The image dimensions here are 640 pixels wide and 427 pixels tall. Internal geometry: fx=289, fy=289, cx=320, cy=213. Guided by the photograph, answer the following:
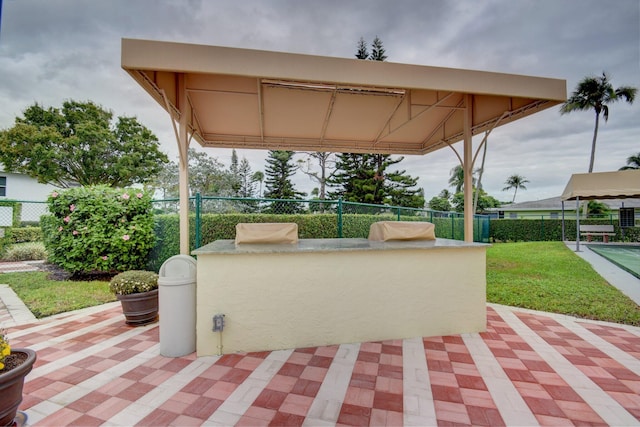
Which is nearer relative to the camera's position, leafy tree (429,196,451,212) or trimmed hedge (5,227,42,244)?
trimmed hedge (5,227,42,244)

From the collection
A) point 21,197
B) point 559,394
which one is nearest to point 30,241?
point 21,197

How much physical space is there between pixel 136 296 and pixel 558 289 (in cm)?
661

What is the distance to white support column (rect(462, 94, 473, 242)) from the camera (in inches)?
158

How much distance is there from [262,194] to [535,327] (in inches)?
906

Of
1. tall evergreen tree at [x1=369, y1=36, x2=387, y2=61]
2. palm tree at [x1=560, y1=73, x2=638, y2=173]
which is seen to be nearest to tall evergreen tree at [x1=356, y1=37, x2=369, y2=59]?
tall evergreen tree at [x1=369, y1=36, x2=387, y2=61]

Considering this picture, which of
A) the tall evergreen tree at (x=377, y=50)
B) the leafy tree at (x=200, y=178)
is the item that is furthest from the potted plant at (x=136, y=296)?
the tall evergreen tree at (x=377, y=50)

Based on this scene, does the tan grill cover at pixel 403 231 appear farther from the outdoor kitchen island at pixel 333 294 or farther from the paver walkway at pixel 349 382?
the paver walkway at pixel 349 382

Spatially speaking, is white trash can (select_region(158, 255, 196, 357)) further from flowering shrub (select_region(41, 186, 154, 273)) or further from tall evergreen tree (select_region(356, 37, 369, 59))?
tall evergreen tree (select_region(356, 37, 369, 59))

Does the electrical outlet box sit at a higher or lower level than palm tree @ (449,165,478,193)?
lower

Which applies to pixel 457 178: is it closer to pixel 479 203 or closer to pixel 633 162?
pixel 479 203

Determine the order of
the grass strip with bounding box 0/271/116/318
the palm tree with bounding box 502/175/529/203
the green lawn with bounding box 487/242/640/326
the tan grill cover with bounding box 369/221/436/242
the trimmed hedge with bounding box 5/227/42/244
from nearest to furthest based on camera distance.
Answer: the tan grill cover with bounding box 369/221/436/242 < the green lawn with bounding box 487/242/640/326 < the grass strip with bounding box 0/271/116/318 < the trimmed hedge with bounding box 5/227/42/244 < the palm tree with bounding box 502/175/529/203

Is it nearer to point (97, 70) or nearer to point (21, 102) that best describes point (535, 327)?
point (97, 70)

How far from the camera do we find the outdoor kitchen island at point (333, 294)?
2.66 meters

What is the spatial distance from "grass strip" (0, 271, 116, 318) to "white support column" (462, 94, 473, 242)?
5559 mm
